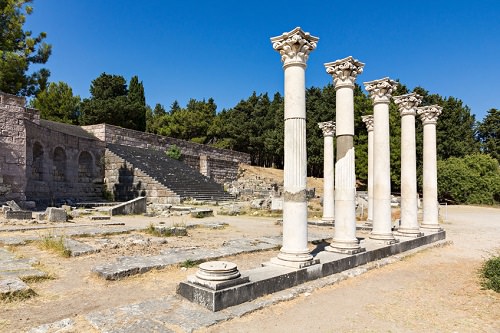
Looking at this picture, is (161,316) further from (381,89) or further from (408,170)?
(408,170)

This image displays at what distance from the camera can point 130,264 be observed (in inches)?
287

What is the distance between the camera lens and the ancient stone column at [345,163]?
329 inches

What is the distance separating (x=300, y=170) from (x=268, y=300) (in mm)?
2516

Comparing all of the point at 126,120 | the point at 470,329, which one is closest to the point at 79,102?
the point at 126,120

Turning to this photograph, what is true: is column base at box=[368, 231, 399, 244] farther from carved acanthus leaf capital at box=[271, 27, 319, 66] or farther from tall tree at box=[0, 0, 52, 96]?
tall tree at box=[0, 0, 52, 96]

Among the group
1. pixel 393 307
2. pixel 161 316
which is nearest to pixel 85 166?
pixel 161 316

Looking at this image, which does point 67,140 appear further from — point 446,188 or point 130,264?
point 446,188

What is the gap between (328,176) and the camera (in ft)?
52.6

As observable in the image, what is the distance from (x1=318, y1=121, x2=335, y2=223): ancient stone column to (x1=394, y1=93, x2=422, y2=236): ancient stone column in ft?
14.1

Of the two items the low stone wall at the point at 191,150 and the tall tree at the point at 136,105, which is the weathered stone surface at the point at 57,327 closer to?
the low stone wall at the point at 191,150

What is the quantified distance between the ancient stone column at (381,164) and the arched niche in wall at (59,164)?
67.2 ft

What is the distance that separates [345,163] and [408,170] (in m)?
4.28

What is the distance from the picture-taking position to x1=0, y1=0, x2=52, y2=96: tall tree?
2461 centimetres

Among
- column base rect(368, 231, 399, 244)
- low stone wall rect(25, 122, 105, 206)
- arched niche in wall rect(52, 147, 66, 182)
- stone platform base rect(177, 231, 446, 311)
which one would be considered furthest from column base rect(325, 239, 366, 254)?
arched niche in wall rect(52, 147, 66, 182)
